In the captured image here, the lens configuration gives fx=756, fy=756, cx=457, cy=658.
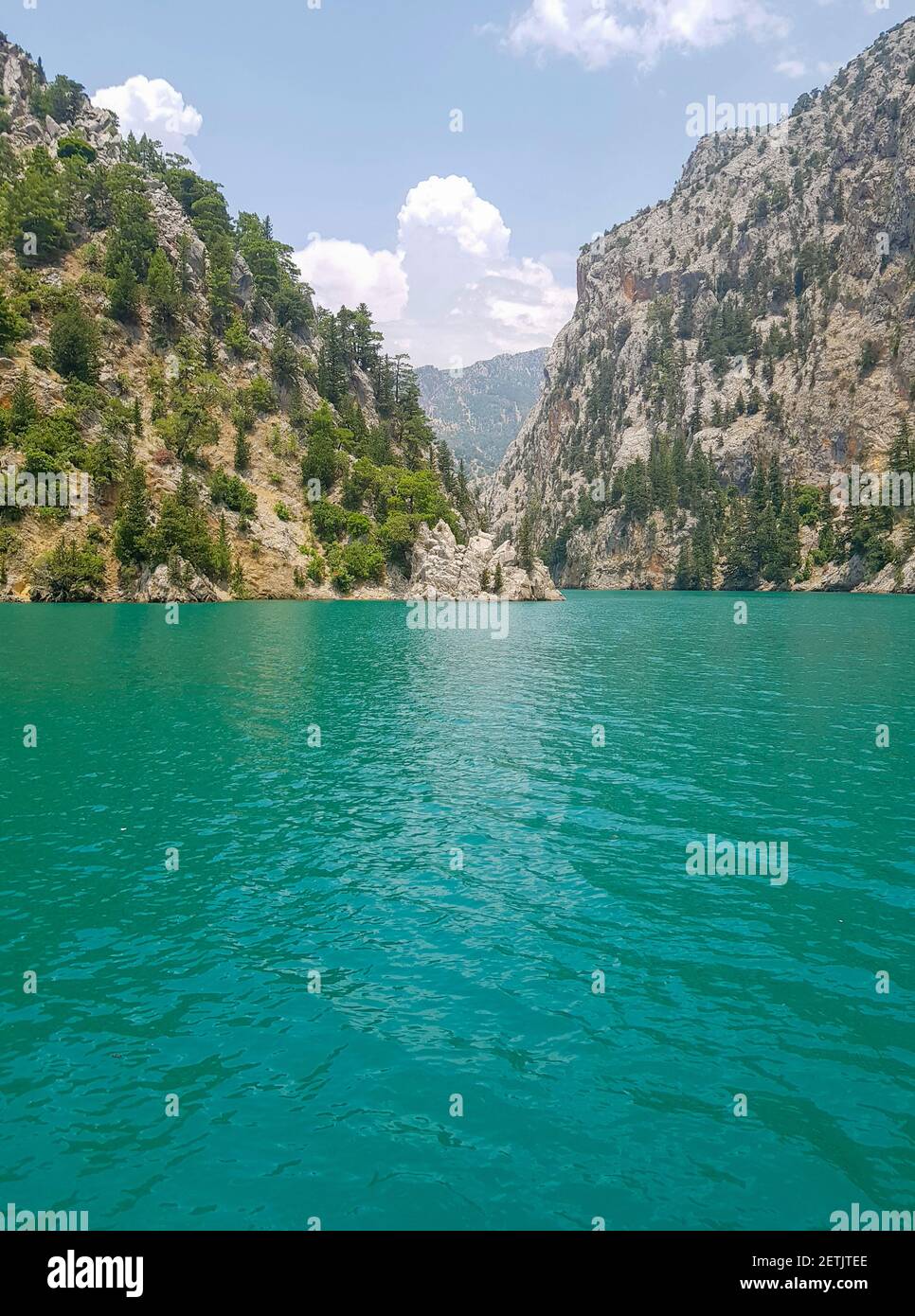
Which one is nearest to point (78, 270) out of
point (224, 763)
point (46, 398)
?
point (46, 398)

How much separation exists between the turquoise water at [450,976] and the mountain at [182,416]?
88952 millimetres

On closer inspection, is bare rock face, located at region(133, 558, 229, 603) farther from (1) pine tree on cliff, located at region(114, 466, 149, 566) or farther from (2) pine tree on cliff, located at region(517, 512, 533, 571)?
(2) pine tree on cliff, located at region(517, 512, 533, 571)

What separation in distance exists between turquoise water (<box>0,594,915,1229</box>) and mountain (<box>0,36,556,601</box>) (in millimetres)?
88952

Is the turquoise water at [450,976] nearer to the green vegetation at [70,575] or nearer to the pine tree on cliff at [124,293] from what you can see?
the green vegetation at [70,575]

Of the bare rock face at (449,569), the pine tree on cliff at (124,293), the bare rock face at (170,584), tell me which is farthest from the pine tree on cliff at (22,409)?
the bare rock face at (449,569)

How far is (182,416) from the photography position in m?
132

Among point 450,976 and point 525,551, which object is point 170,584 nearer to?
point 525,551

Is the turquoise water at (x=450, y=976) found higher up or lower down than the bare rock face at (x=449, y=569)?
lower down

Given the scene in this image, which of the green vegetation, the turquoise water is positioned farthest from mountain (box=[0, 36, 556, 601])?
the turquoise water

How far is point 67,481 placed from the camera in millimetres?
114938

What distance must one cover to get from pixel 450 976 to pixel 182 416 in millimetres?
134417

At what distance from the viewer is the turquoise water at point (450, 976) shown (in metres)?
10.6

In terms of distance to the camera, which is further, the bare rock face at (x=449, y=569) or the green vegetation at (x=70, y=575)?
the bare rock face at (x=449, y=569)
